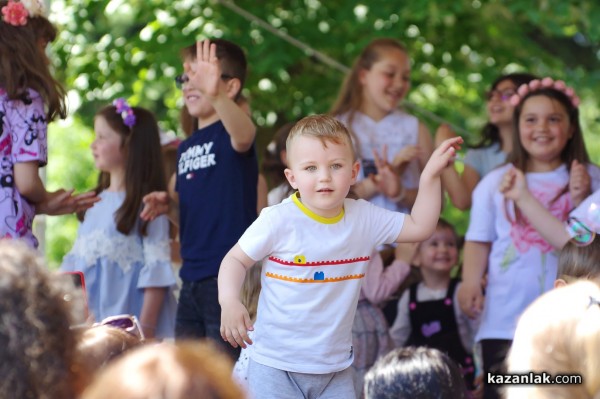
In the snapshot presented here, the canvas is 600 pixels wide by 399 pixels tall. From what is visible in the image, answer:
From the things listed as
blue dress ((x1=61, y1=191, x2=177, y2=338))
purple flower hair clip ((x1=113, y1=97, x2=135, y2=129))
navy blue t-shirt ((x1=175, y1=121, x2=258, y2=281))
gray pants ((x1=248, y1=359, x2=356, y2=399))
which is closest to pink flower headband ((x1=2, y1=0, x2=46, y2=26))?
Result: navy blue t-shirt ((x1=175, y1=121, x2=258, y2=281))

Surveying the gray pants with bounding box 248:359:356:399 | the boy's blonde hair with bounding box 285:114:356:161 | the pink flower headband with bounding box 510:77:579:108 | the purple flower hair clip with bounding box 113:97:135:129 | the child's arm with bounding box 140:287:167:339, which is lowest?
the gray pants with bounding box 248:359:356:399

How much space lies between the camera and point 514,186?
16.5 ft

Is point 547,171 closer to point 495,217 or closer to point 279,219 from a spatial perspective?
point 495,217

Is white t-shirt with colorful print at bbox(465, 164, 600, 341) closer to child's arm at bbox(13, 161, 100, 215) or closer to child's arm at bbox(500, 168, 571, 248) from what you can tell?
child's arm at bbox(500, 168, 571, 248)

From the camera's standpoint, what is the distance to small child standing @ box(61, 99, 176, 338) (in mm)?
5582

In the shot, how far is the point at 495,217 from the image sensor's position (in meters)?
5.41

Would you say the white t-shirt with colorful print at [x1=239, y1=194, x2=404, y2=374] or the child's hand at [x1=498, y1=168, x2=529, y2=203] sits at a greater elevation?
the child's hand at [x1=498, y1=168, x2=529, y2=203]

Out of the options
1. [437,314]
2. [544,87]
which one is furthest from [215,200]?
[544,87]

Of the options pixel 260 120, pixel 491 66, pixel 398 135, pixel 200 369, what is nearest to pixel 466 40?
pixel 491 66

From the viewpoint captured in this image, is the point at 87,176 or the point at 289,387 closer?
the point at 289,387

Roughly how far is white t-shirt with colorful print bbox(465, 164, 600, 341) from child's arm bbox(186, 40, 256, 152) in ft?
4.66

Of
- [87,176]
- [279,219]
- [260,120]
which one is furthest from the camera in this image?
[87,176]

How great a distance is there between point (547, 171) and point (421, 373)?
2876 millimetres

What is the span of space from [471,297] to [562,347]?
3165mm
